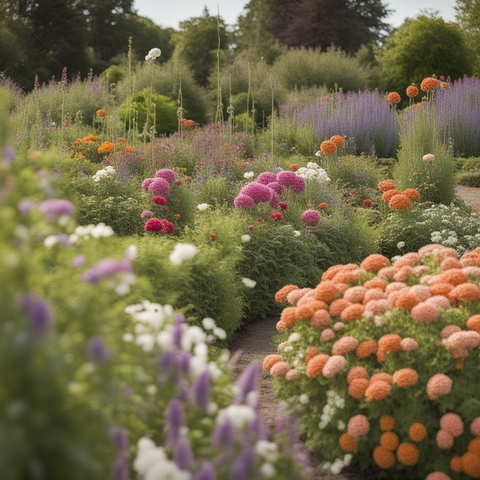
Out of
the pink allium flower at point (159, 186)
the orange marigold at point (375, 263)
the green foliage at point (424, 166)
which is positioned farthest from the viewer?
the green foliage at point (424, 166)

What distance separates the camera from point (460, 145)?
39.8 ft

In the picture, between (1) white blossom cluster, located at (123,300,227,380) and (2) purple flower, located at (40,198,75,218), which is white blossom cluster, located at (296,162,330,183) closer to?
(1) white blossom cluster, located at (123,300,227,380)

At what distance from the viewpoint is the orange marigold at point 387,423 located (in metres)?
2.24

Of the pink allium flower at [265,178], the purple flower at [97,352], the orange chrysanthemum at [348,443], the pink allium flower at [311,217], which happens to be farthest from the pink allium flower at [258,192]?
the purple flower at [97,352]

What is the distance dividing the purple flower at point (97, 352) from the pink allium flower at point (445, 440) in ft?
5.50

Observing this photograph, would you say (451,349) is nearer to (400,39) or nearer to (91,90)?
(91,90)

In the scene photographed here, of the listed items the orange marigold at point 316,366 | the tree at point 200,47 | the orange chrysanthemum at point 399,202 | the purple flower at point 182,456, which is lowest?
the orange marigold at point 316,366

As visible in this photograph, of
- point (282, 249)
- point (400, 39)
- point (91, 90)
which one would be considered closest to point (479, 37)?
point (400, 39)

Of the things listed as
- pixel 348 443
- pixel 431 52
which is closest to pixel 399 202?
pixel 348 443

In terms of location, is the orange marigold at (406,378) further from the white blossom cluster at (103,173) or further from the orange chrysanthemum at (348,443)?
the white blossom cluster at (103,173)

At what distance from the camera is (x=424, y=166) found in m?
7.45

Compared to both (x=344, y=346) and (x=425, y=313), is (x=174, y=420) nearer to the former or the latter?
(x=344, y=346)

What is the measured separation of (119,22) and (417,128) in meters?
32.0

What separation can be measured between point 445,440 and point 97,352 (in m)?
1.72
